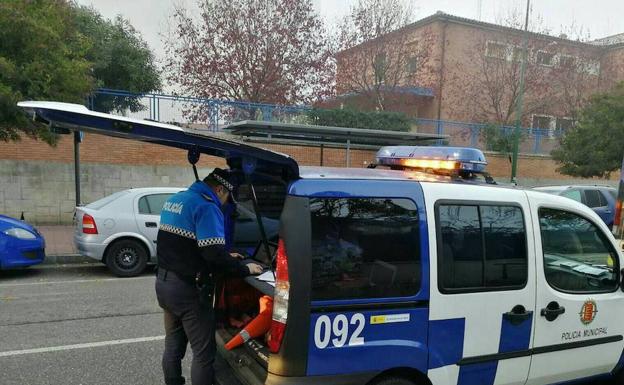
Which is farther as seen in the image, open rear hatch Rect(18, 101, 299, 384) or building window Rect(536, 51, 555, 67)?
building window Rect(536, 51, 555, 67)

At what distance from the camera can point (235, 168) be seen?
344cm

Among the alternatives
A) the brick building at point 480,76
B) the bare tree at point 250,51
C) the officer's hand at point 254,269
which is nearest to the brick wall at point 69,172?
the bare tree at point 250,51

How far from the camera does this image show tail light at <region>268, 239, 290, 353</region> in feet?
7.92

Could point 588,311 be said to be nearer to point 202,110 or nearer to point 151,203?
point 151,203

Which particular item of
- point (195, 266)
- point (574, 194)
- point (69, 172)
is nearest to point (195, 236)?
point (195, 266)

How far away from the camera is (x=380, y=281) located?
2580 millimetres

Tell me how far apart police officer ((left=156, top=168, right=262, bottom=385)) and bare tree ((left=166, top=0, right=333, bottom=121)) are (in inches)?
617

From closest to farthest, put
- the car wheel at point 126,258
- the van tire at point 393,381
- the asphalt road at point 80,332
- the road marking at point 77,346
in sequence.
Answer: the van tire at point 393,381 < the asphalt road at point 80,332 < the road marking at point 77,346 < the car wheel at point 126,258

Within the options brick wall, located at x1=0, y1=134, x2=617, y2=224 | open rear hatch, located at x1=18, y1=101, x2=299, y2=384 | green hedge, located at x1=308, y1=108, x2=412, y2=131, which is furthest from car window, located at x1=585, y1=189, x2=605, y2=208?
open rear hatch, located at x1=18, y1=101, x2=299, y2=384

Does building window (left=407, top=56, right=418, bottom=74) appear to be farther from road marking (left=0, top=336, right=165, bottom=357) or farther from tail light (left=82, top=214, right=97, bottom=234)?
road marking (left=0, top=336, right=165, bottom=357)

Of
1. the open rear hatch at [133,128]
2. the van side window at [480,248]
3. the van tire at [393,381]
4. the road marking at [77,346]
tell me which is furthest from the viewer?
the road marking at [77,346]

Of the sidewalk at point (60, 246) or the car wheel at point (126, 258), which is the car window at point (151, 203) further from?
the sidewalk at point (60, 246)

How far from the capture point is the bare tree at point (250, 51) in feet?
57.8

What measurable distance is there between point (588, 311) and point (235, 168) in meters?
2.66
